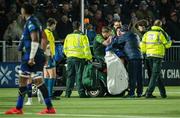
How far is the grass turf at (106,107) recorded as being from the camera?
14.7m

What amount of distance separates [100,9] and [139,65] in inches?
302

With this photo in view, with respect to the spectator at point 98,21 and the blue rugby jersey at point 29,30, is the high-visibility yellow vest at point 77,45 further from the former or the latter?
the spectator at point 98,21

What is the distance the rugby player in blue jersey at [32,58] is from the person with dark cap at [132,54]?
18.6 ft

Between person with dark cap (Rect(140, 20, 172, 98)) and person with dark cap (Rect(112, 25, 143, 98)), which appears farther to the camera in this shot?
person with dark cap (Rect(112, 25, 143, 98))

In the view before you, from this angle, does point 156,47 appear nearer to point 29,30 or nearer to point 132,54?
point 132,54

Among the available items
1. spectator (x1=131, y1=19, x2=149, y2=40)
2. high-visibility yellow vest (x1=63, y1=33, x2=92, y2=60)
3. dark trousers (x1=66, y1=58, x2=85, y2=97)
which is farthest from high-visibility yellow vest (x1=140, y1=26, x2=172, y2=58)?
dark trousers (x1=66, y1=58, x2=85, y2=97)

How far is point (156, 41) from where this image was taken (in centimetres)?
1997

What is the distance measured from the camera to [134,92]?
20.6 m

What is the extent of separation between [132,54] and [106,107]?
143 inches

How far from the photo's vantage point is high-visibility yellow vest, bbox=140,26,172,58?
19.9 m

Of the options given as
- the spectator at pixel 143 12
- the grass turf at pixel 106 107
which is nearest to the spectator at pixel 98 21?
the spectator at pixel 143 12

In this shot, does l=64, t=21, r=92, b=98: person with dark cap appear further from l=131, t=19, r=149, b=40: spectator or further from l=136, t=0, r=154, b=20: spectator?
l=136, t=0, r=154, b=20: spectator

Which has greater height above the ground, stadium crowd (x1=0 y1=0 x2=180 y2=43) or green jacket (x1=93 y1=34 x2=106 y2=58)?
stadium crowd (x1=0 y1=0 x2=180 y2=43)

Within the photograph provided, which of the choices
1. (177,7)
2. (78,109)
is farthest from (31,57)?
(177,7)
